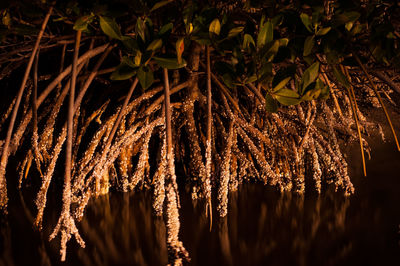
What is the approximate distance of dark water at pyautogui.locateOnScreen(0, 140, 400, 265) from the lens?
3.48 feet

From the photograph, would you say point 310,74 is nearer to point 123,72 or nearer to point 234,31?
point 234,31

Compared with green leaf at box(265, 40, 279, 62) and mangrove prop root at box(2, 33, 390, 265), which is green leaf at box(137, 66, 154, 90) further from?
green leaf at box(265, 40, 279, 62)

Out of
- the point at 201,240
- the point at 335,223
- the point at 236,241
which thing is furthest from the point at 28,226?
the point at 335,223

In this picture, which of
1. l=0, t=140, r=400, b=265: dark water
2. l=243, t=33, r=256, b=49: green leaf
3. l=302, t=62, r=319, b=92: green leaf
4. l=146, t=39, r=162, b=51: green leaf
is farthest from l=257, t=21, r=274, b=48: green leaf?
l=0, t=140, r=400, b=265: dark water

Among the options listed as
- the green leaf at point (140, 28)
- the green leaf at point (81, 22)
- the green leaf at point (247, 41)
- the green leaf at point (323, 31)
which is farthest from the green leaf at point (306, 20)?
the green leaf at point (81, 22)

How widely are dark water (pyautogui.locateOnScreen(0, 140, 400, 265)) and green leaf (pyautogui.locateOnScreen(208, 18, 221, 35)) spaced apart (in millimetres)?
665

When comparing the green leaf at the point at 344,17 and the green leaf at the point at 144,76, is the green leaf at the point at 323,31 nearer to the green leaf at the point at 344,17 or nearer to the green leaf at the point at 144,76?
the green leaf at the point at 344,17

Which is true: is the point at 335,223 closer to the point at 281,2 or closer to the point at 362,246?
the point at 362,246

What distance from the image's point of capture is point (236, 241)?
1.15m

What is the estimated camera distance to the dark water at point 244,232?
3.48 feet

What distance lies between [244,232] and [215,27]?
719 millimetres

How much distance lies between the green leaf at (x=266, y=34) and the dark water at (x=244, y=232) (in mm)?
648

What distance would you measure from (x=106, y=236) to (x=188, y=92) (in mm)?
590

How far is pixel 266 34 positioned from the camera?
831mm
